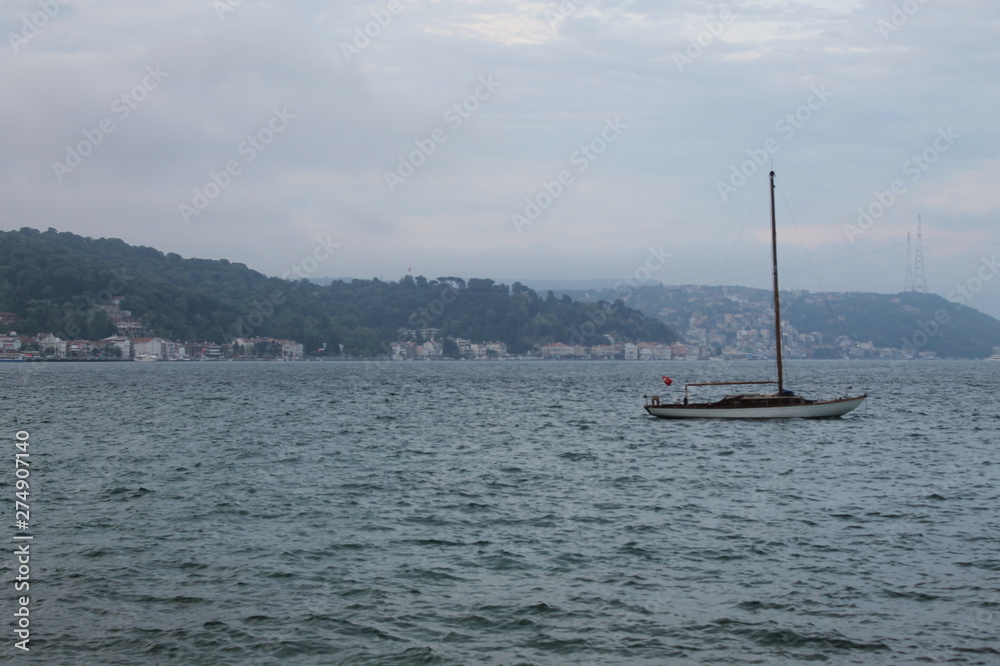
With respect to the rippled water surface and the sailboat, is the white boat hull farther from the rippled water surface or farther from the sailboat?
the rippled water surface

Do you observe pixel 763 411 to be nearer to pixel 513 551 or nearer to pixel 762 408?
pixel 762 408

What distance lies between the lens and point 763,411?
5647 cm

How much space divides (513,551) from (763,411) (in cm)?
3778

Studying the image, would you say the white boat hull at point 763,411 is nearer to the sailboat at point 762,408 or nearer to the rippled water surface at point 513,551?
the sailboat at point 762,408

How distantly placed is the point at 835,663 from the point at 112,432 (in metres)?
45.1

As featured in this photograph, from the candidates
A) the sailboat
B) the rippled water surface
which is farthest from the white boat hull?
the rippled water surface

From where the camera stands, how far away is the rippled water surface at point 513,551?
1584cm

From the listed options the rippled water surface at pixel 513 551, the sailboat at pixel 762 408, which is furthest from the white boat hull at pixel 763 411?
the rippled water surface at pixel 513 551

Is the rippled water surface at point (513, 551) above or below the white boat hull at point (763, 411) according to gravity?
below

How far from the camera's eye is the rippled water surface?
15.8 metres

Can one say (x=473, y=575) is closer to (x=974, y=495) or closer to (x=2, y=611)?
(x=2, y=611)

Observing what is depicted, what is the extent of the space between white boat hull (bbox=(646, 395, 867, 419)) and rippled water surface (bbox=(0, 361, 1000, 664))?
9.51 m

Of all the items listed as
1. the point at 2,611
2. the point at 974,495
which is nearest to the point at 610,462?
the point at 974,495

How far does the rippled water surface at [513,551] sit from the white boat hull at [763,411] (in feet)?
Answer: 31.2
